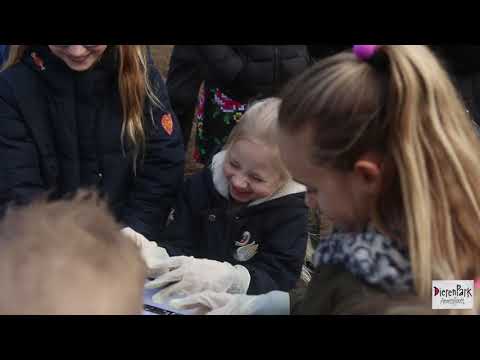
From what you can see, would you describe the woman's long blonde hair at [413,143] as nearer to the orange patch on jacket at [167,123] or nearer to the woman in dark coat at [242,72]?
the orange patch on jacket at [167,123]

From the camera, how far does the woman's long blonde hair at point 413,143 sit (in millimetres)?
832

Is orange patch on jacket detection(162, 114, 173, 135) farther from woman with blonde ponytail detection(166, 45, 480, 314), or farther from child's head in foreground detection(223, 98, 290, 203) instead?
woman with blonde ponytail detection(166, 45, 480, 314)

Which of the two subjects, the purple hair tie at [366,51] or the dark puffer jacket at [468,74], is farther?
the dark puffer jacket at [468,74]

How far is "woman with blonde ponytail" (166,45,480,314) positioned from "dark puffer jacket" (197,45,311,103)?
123 cm

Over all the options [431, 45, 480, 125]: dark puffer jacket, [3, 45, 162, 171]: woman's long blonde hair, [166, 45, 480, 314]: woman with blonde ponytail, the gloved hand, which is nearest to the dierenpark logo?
[166, 45, 480, 314]: woman with blonde ponytail

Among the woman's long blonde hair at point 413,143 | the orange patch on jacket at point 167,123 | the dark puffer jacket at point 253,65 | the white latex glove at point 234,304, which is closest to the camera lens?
the woman's long blonde hair at point 413,143

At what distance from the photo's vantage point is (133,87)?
63.6 inches

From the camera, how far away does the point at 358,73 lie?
0.87 m

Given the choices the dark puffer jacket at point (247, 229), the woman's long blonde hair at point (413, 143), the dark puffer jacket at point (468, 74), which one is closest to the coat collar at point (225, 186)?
the dark puffer jacket at point (247, 229)

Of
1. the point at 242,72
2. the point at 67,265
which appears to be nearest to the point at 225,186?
the point at 242,72

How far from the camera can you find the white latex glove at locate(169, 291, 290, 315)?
120 cm

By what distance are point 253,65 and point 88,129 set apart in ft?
2.54

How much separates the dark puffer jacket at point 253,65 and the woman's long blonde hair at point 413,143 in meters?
1.26

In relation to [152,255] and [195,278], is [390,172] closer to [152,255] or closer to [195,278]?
[195,278]
